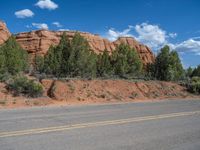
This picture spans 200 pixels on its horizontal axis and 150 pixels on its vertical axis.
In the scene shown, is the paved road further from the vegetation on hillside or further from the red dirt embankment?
the vegetation on hillside

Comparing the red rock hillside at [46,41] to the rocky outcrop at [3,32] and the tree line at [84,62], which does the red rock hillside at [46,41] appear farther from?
the tree line at [84,62]

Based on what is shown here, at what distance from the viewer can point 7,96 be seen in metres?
20.0

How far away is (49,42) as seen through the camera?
100 m

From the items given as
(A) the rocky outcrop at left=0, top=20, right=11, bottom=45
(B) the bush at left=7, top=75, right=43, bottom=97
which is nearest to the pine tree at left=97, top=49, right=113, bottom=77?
(B) the bush at left=7, top=75, right=43, bottom=97

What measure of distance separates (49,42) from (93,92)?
78.6m

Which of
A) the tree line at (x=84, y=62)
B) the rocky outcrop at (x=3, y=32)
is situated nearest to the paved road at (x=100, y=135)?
the tree line at (x=84, y=62)

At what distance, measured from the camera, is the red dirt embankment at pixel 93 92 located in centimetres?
1988

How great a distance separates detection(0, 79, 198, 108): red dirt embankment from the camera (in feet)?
65.2

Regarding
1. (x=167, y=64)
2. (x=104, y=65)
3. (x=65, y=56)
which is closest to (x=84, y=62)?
(x=65, y=56)

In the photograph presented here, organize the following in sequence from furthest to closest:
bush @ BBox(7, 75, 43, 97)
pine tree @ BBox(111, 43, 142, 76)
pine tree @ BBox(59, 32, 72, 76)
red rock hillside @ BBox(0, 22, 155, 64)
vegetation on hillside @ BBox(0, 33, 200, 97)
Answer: red rock hillside @ BBox(0, 22, 155, 64), pine tree @ BBox(111, 43, 142, 76), pine tree @ BBox(59, 32, 72, 76), vegetation on hillside @ BBox(0, 33, 200, 97), bush @ BBox(7, 75, 43, 97)

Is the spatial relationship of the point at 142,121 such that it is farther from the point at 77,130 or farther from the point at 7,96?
the point at 7,96

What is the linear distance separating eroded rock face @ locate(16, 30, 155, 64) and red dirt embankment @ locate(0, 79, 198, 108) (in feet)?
201

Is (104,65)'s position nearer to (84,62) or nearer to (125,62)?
(125,62)

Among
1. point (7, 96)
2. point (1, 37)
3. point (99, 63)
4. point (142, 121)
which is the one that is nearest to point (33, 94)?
point (7, 96)
